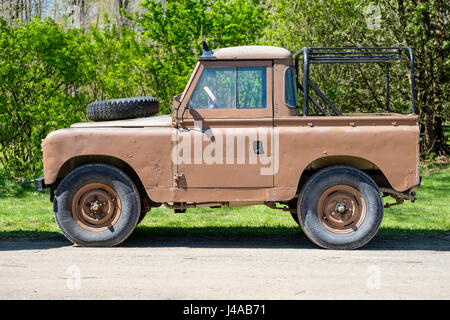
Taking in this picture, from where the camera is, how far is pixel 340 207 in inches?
304

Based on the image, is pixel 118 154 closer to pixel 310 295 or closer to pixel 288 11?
pixel 310 295

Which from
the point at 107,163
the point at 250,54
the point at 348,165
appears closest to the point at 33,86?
the point at 107,163

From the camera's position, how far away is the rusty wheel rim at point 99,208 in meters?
7.84

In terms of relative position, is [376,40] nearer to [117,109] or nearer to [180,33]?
[180,33]

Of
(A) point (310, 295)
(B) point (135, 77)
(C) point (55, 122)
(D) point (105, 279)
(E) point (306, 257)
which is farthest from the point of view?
(B) point (135, 77)

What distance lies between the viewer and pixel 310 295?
18.1ft

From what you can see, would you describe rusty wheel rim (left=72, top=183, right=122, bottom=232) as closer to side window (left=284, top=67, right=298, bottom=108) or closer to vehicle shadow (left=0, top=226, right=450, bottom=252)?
vehicle shadow (left=0, top=226, right=450, bottom=252)

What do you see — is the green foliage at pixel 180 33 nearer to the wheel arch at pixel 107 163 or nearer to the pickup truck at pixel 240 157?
the wheel arch at pixel 107 163

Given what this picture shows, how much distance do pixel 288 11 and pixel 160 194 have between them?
1131 cm

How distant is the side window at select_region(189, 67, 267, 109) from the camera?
782 centimetres

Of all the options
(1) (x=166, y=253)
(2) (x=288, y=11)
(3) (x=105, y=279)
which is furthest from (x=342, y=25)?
(3) (x=105, y=279)

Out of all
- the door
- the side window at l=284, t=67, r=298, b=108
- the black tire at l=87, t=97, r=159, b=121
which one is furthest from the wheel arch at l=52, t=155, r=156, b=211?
the side window at l=284, t=67, r=298, b=108

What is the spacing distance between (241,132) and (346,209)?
158 cm
